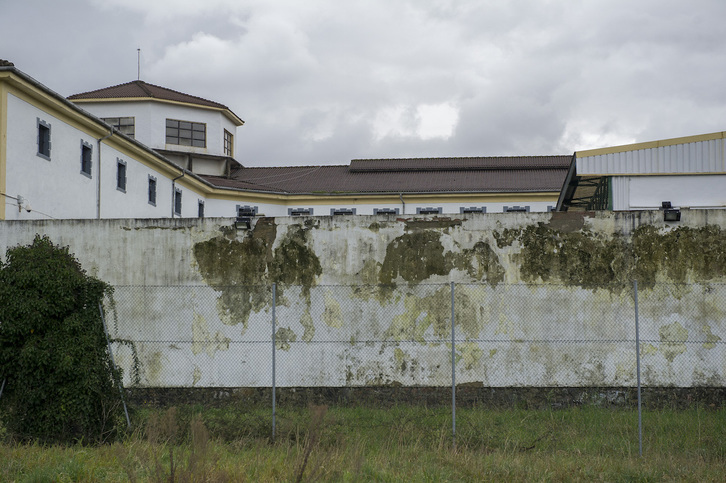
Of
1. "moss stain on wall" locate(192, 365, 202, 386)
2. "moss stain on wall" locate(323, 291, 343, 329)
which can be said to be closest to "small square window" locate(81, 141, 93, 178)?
"moss stain on wall" locate(192, 365, 202, 386)

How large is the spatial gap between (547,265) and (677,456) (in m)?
4.70

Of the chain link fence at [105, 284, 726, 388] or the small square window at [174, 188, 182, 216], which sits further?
the small square window at [174, 188, 182, 216]

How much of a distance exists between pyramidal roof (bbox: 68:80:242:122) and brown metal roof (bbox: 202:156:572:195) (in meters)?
4.24

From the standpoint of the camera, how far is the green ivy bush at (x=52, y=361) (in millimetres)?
9906

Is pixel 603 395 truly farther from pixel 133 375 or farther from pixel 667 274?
pixel 133 375

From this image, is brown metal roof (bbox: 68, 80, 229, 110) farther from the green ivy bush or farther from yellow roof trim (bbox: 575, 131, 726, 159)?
the green ivy bush

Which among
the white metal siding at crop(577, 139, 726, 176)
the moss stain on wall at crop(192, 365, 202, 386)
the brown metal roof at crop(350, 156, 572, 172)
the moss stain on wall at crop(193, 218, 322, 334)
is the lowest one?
the moss stain on wall at crop(192, 365, 202, 386)

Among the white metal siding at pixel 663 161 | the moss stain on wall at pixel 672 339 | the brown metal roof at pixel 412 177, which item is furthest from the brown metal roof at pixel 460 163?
the moss stain on wall at pixel 672 339

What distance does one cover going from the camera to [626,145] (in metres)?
19.6

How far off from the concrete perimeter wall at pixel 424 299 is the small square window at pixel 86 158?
10.4m

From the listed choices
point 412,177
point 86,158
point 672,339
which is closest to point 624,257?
point 672,339

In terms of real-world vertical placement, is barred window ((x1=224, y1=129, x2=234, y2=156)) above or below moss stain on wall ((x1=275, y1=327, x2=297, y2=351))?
above

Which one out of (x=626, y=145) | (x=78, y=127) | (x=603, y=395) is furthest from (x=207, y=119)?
(x=603, y=395)

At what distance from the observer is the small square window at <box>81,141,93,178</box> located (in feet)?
78.6
